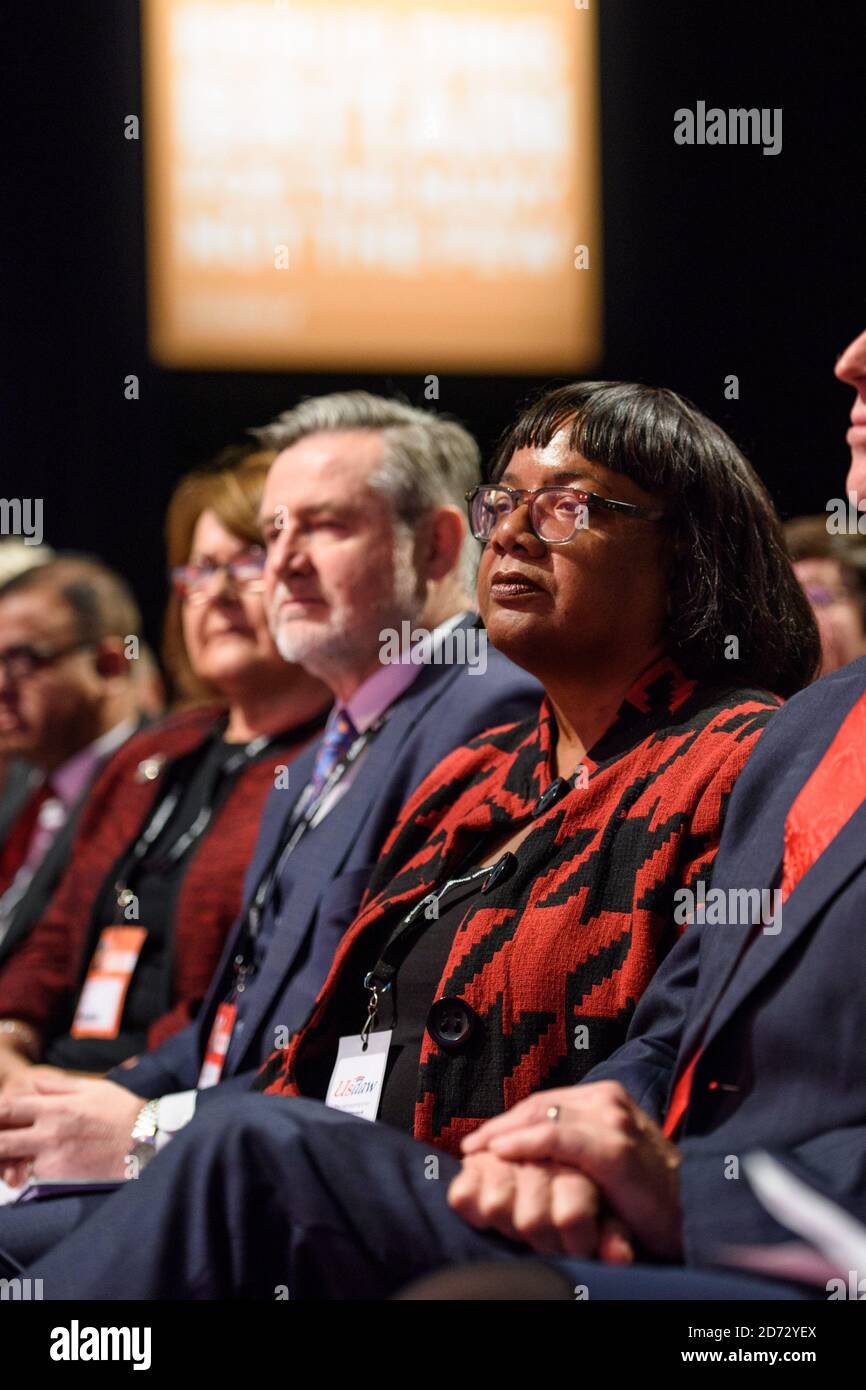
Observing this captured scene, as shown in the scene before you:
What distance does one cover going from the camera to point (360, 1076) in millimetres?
2035

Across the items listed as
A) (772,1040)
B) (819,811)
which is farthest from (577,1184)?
(819,811)

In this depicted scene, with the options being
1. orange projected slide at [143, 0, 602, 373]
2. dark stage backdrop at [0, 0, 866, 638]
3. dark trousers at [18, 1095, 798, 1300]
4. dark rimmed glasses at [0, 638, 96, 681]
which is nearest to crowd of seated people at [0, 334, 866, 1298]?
dark trousers at [18, 1095, 798, 1300]

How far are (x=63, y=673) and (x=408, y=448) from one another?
1.85 m

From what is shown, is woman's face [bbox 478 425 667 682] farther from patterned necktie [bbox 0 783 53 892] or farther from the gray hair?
patterned necktie [bbox 0 783 53 892]

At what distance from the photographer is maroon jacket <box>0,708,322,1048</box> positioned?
3131mm

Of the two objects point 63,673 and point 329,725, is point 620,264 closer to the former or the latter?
point 329,725

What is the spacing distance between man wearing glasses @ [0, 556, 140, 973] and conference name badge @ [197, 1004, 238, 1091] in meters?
1.70

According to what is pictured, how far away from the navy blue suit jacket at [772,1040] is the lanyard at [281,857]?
1.13 metres

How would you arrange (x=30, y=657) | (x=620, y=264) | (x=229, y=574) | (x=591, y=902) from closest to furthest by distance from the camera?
(x=591, y=902)
(x=620, y=264)
(x=229, y=574)
(x=30, y=657)

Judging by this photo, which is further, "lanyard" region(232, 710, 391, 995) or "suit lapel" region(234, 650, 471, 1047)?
"lanyard" region(232, 710, 391, 995)

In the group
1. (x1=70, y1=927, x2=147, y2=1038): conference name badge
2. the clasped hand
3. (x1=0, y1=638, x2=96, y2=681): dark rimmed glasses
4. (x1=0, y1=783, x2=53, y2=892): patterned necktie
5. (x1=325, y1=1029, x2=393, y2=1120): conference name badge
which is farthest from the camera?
(x1=0, y1=783, x2=53, y2=892): patterned necktie

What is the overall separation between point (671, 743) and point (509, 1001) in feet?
1.24
